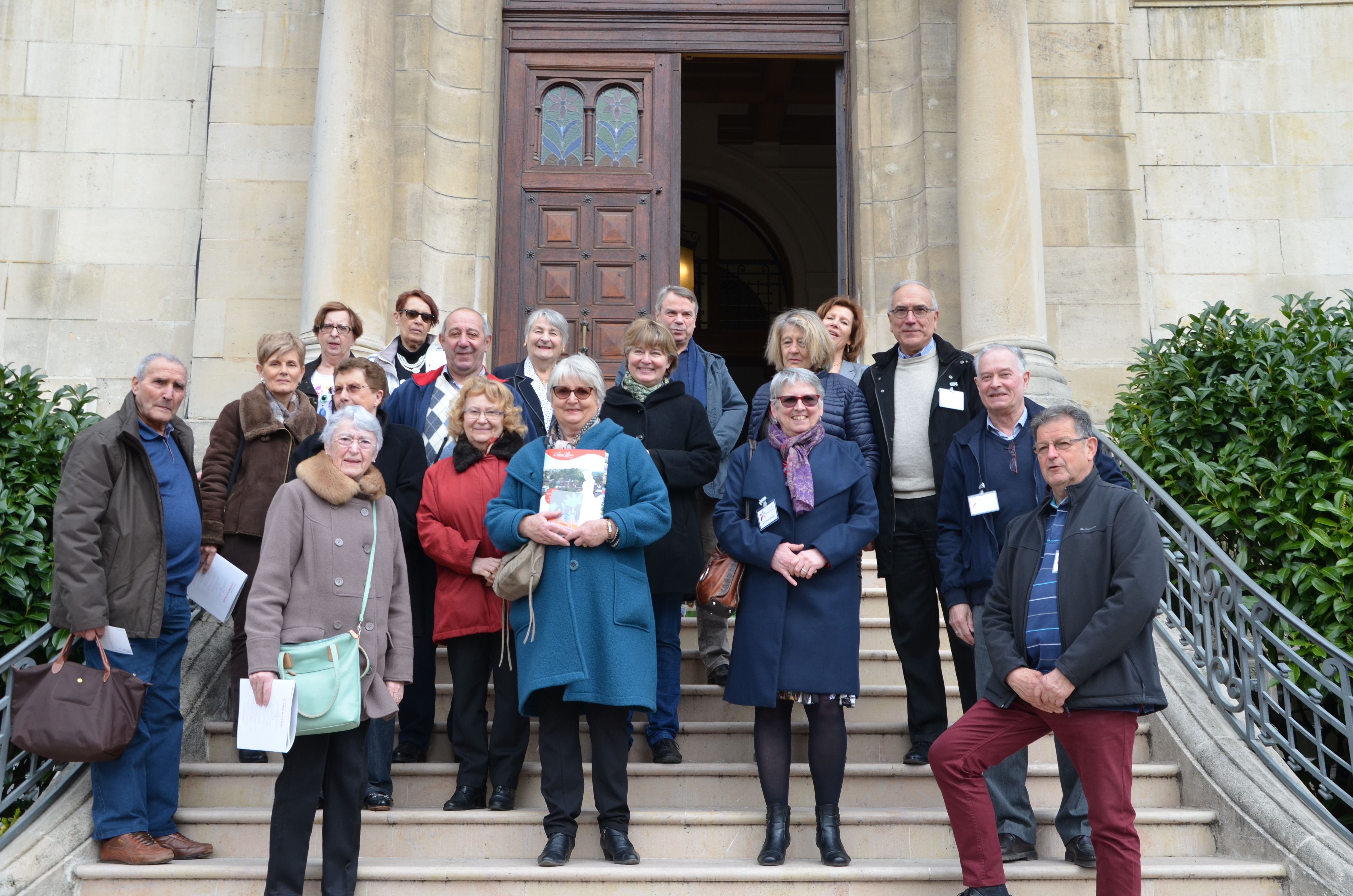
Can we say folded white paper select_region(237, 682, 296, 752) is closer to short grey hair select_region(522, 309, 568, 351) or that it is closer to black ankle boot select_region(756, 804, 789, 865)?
black ankle boot select_region(756, 804, 789, 865)

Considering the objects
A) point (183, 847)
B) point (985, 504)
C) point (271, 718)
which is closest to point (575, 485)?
point (271, 718)

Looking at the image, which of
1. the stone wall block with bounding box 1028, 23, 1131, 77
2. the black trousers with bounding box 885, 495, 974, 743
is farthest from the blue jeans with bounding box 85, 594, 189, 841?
the stone wall block with bounding box 1028, 23, 1131, 77

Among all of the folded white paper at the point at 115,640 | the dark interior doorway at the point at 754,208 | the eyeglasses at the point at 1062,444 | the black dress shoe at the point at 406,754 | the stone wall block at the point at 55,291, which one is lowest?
the black dress shoe at the point at 406,754

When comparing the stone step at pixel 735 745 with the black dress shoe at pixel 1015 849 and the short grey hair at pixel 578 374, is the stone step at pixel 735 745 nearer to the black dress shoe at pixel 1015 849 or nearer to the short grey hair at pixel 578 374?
the black dress shoe at pixel 1015 849

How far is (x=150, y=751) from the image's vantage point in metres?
4.69

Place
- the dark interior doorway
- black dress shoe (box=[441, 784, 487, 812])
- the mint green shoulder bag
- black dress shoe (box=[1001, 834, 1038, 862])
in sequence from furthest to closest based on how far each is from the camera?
the dark interior doorway, black dress shoe (box=[441, 784, 487, 812]), black dress shoe (box=[1001, 834, 1038, 862]), the mint green shoulder bag

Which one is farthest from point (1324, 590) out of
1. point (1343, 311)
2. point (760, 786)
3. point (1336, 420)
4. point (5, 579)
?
point (5, 579)

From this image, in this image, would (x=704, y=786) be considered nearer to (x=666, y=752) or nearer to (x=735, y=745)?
(x=666, y=752)

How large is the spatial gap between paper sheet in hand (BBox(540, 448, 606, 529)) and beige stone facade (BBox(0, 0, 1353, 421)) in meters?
4.35

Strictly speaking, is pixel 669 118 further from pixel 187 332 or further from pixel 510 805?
pixel 510 805

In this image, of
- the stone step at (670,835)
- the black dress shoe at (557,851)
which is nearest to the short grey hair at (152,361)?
the stone step at (670,835)

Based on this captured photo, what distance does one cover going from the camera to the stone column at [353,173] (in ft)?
26.2

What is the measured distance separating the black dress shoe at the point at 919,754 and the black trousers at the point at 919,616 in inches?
0.6

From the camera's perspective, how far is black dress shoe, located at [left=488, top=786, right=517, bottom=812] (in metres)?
4.74
